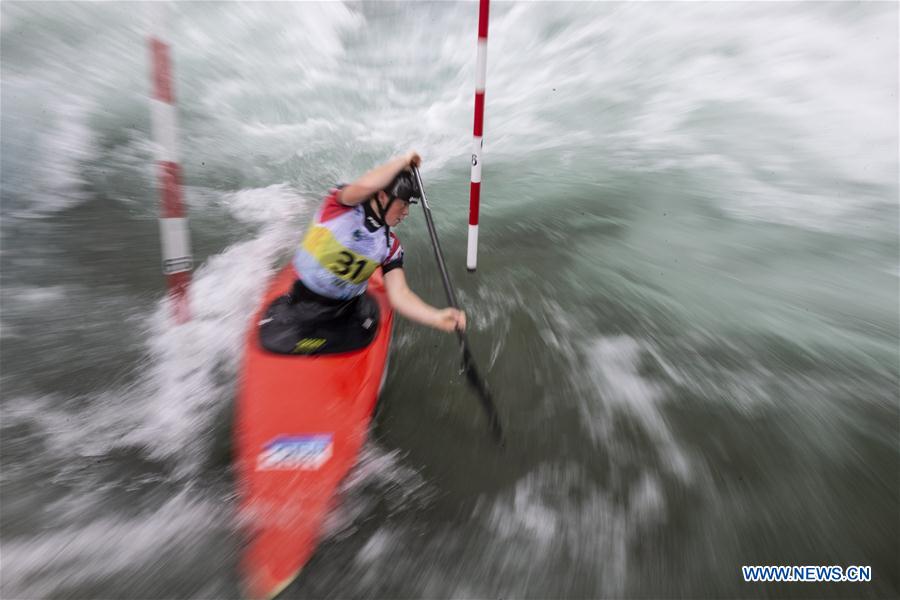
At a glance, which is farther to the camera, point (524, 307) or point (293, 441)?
point (524, 307)

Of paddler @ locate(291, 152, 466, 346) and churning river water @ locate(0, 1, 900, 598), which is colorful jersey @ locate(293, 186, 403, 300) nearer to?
paddler @ locate(291, 152, 466, 346)

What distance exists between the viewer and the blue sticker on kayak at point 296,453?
170 centimetres

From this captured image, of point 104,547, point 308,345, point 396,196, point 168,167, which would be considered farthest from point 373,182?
point 104,547

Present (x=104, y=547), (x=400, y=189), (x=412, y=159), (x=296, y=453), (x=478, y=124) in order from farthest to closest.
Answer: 1. (x=478, y=124)
2. (x=412, y=159)
3. (x=400, y=189)
4. (x=296, y=453)
5. (x=104, y=547)

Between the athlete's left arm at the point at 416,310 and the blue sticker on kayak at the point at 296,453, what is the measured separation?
0.54m

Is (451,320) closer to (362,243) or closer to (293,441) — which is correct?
(362,243)

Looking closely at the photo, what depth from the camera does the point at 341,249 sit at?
1931mm

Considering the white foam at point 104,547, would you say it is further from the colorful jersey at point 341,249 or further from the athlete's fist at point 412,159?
the athlete's fist at point 412,159

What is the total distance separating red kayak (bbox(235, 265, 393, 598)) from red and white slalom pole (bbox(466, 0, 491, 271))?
0.99 meters

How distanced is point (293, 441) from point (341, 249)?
0.67 metres

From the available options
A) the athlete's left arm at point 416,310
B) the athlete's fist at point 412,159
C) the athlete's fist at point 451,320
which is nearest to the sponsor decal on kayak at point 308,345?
the athlete's left arm at point 416,310

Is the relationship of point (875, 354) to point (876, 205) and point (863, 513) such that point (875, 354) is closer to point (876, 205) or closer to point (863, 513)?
point (863, 513)

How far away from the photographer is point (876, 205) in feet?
12.0

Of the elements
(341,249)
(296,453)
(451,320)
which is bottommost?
(296,453)
